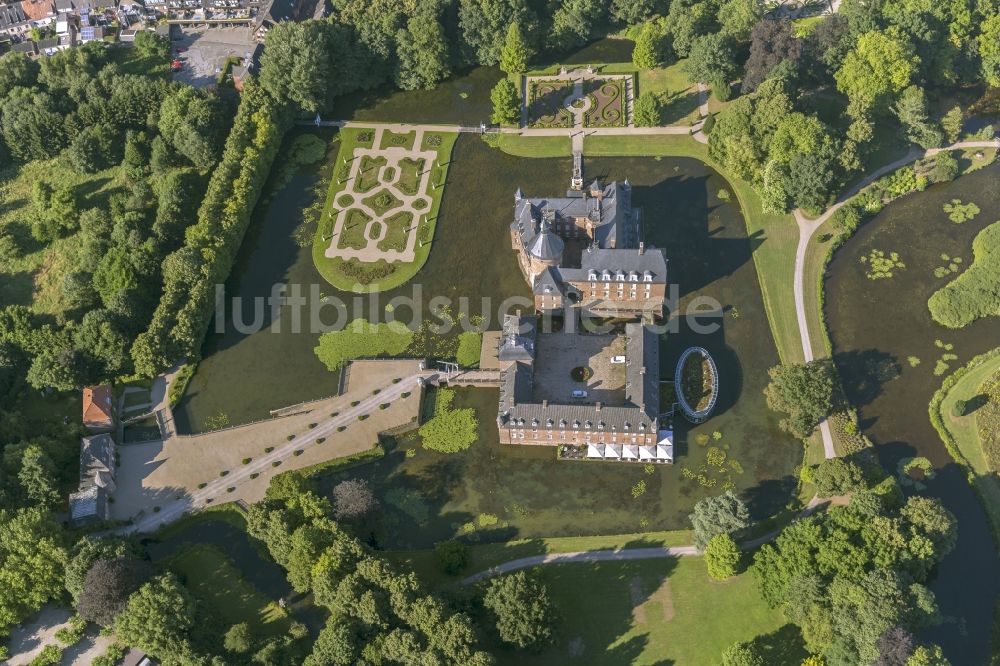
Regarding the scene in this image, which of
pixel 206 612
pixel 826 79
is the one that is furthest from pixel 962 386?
pixel 206 612

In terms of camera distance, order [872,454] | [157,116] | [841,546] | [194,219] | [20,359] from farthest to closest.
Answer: [157,116] → [194,219] → [20,359] → [872,454] → [841,546]

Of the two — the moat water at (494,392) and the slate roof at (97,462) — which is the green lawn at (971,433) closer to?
the moat water at (494,392)

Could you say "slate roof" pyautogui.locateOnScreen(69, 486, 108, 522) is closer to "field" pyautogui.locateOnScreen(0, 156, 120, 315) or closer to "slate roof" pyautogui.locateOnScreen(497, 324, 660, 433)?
"field" pyautogui.locateOnScreen(0, 156, 120, 315)

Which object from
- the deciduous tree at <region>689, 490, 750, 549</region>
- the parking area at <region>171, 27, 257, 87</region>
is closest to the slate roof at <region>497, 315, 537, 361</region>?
the deciduous tree at <region>689, 490, 750, 549</region>

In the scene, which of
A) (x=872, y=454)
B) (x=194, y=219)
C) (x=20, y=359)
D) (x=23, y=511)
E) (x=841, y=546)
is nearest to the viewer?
(x=841, y=546)

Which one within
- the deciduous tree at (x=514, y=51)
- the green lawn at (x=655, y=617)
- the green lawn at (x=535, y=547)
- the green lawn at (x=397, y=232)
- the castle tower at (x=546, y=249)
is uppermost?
the deciduous tree at (x=514, y=51)

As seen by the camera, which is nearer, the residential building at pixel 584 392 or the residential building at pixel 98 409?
the residential building at pixel 584 392

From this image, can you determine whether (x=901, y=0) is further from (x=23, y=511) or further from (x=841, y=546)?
(x=23, y=511)

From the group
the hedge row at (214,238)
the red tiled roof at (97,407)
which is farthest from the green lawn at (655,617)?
the hedge row at (214,238)
